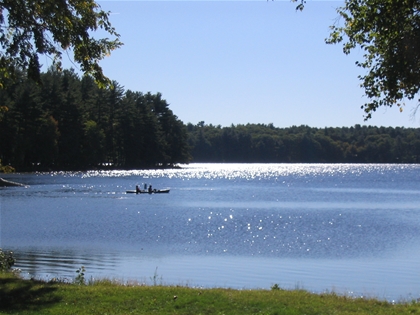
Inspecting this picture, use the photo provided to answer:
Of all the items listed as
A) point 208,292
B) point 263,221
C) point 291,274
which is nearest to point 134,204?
point 263,221

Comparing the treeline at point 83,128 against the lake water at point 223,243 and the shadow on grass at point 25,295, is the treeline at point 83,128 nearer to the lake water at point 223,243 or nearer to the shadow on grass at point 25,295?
the lake water at point 223,243

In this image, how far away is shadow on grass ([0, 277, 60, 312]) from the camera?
11555 mm

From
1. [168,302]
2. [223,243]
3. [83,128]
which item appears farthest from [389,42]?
[83,128]

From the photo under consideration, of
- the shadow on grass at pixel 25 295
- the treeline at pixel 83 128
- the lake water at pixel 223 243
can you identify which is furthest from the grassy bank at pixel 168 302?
the treeline at pixel 83 128

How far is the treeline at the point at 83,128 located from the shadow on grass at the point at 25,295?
208 ft

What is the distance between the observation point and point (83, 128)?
353ft

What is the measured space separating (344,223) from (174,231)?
11679 mm

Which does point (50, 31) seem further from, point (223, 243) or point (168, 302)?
point (223, 243)

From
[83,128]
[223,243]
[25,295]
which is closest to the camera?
[25,295]

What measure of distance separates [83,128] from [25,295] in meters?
97.2

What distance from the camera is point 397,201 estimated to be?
59.4 metres

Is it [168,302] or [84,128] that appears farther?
[84,128]

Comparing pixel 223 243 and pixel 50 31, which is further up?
pixel 50 31

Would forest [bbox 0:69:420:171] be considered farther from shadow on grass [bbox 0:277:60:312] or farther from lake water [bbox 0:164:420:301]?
shadow on grass [bbox 0:277:60:312]
